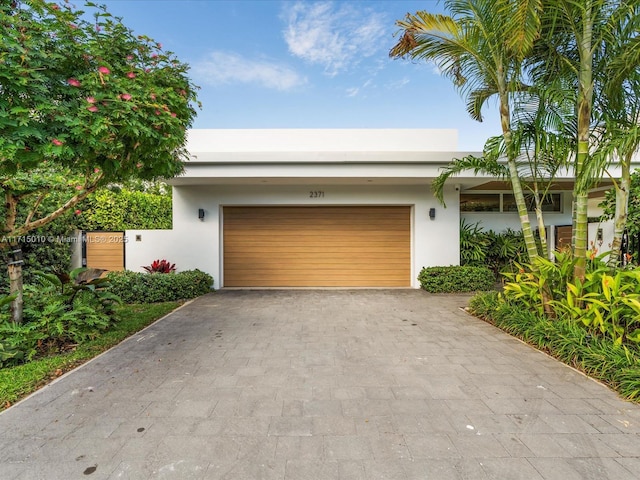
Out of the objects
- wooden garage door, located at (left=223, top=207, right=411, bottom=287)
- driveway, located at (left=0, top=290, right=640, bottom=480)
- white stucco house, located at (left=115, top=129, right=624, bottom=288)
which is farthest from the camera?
wooden garage door, located at (left=223, top=207, right=411, bottom=287)

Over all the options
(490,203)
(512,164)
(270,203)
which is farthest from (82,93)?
(490,203)

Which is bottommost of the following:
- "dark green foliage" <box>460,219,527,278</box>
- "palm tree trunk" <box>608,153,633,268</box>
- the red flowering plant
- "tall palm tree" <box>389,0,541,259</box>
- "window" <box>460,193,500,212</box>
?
the red flowering plant

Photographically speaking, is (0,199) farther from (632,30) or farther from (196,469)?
(632,30)

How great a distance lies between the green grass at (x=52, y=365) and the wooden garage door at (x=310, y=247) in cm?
329

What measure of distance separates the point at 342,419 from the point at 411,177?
5.52 metres

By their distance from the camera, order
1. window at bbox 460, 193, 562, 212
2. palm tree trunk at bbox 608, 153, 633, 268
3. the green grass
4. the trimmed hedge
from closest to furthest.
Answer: the green grass
palm tree trunk at bbox 608, 153, 633, 268
the trimmed hedge
window at bbox 460, 193, 562, 212

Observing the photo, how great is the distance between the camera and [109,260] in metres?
7.51

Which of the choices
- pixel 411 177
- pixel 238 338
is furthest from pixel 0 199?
pixel 411 177

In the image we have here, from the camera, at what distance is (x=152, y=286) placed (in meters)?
6.44

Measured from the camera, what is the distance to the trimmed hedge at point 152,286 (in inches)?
248

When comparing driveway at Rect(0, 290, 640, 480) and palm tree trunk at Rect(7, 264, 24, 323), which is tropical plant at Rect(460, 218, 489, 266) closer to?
driveway at Rect(0, 290, 640, 480)

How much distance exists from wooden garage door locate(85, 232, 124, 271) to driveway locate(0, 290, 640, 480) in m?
4.38

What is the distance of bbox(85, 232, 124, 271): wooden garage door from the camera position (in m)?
7.38

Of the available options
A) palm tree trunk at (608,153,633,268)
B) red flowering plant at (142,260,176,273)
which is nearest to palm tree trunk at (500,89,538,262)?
palm tree trunk at (608,153,633,268)
